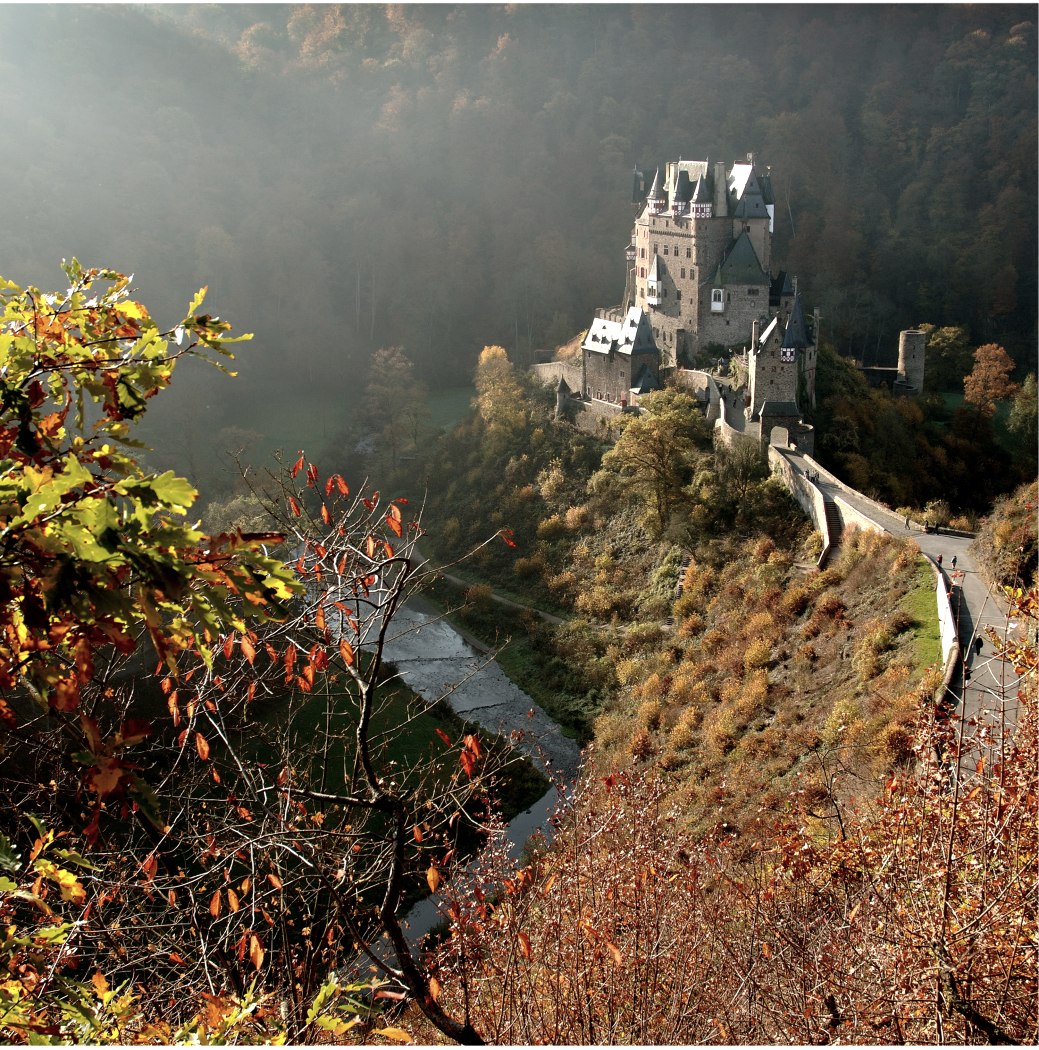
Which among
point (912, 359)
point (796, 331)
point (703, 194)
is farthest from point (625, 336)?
point (912, 359)

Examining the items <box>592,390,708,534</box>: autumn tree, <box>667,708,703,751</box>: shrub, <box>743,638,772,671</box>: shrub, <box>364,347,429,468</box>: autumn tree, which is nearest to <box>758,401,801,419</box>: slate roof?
<box>592,390,708,534</box>: autumn tree

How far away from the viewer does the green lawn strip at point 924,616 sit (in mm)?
17609

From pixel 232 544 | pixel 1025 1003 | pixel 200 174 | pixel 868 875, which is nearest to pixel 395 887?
pixel 232 544

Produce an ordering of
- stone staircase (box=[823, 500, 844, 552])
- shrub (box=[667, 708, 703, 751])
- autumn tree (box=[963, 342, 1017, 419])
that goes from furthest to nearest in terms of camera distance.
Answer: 1. autumn tree (box=[963, 342, 1017, 419])
2. stone staircase (box=[823, 500, 844, 552])
3. shrub (box=[667, 708, 703, 751])

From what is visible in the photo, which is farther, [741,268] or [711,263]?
[711,263]

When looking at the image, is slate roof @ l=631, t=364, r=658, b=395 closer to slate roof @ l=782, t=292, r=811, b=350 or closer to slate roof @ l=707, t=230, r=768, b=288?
slate roof @ l=707, t=230, r=768, b=288

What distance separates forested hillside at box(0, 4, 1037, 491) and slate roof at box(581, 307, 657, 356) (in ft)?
47.8

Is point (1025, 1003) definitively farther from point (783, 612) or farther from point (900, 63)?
point (900, 63)

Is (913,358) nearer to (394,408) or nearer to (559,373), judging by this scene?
(559,373)

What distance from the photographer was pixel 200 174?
56125mm

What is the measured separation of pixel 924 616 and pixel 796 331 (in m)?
11.7

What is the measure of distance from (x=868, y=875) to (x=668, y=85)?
6935cm

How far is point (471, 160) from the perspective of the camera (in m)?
64.0

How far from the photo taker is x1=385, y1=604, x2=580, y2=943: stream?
21625 mm
